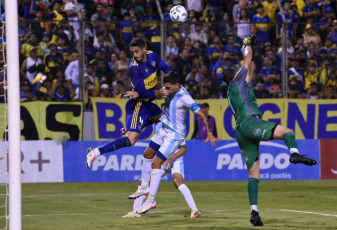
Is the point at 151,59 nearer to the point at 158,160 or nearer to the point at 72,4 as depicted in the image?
the point at 158,160

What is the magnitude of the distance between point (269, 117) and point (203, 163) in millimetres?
2267

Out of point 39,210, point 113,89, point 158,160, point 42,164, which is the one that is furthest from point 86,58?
point 158,160

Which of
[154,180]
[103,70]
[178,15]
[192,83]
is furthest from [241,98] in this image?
[103,70]

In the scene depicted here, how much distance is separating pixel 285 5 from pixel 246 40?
14.0 metres

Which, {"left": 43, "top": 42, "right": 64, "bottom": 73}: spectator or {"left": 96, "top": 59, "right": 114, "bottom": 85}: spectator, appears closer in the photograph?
{"left": 43, "top": 42, "right": 64, "bottom": 73}: spectator

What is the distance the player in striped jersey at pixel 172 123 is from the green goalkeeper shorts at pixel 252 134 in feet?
3.09

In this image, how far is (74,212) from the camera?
40.6 feet

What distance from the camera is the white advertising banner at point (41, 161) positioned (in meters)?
19.2

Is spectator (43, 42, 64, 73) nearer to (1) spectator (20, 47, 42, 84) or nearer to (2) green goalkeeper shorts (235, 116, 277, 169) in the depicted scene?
(1) spectator (20, 47, 42, 84)

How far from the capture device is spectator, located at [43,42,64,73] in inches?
766

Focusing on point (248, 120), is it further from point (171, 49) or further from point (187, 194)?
point (171, 49)

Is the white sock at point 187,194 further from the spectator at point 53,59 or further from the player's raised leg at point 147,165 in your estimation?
the spectator at point 53,59

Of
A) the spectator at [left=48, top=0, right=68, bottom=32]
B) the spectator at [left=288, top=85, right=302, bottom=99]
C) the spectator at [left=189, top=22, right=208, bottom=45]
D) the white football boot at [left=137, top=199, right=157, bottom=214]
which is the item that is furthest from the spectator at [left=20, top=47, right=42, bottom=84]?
the white football boot at [left=137, top=199, right=157, bottom=214]

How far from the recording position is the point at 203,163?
20.1 meters
